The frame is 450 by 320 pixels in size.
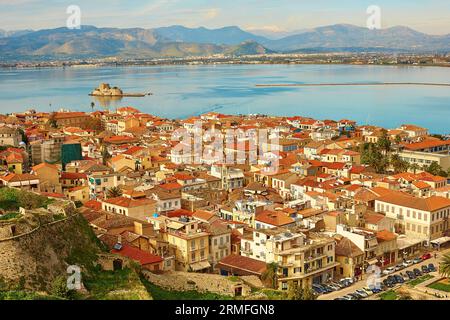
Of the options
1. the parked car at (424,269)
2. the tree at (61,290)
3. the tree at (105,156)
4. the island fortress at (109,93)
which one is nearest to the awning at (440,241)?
the parked car at (424,269)

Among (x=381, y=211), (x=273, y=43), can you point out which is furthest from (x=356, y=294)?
(x=273, y=43)

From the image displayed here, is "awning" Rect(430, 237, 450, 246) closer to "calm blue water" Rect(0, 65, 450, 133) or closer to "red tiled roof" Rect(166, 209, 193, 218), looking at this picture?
"red tiled roof" Rect(166, 209, 193, 218)

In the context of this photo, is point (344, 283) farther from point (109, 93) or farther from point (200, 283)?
point (109, 93)

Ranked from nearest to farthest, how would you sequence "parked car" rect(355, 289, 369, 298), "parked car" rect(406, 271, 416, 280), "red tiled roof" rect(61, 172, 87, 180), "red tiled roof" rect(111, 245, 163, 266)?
"red tiled roof" rect(111, 245, 163, 266) < "parked car" rect(355, 289, 369, 298) < "parked car" rect(406, 271, 416, 280) < "red tiled roof" rect(61, 172, 87, 180)

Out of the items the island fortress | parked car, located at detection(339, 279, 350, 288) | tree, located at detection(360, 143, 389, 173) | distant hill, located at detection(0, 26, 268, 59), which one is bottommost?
parked car, located at detection(339, 279, 350, 288)

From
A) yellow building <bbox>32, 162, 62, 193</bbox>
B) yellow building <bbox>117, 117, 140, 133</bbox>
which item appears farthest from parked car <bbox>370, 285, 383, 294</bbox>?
yellow building <bbox>117, 117, 140, 133</bbox>

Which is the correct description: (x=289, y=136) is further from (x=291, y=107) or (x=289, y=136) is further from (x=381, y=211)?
(x=291, y=107)

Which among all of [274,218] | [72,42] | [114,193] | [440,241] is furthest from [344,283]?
[72,42]

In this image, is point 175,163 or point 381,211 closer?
point 381,211
